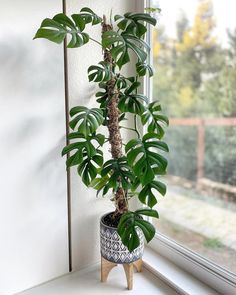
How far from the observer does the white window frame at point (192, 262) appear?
1.09 m

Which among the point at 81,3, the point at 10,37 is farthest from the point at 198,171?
the point at 10,37

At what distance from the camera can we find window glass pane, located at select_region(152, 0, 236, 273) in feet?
4.78

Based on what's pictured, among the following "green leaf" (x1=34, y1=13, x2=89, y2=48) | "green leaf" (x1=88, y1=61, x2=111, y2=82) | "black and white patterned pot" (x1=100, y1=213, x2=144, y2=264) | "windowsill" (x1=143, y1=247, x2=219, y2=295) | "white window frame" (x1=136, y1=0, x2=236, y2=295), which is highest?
"green leaf" (x1=34, y1=13, x2=89, y2=48)

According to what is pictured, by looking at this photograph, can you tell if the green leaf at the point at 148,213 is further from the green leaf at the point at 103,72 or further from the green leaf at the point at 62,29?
the green leaf at the point at 62,29

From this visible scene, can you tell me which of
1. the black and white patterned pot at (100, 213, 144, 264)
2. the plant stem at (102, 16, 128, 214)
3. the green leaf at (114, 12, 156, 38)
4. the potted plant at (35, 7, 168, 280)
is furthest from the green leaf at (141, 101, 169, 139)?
the black and white patterned pot at (100, 213, 144, 264)

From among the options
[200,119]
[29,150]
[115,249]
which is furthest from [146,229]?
[200,119]

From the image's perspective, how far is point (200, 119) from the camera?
6.63ft

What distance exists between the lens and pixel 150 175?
925 mm

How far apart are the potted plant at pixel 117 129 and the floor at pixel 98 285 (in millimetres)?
139

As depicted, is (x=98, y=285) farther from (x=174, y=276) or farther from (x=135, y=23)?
(x=135, y=23)

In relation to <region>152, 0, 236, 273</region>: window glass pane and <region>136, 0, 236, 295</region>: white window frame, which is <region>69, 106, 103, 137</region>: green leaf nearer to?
<region>136, 0, 236, 295</region>: white window frame

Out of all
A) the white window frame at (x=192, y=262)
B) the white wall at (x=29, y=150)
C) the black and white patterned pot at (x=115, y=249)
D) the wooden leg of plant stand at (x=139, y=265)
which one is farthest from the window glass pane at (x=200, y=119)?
the white wall at (x=29, y=150)

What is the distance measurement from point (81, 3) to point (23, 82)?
1.34ft

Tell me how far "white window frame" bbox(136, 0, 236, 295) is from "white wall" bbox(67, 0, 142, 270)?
9.0 inches
